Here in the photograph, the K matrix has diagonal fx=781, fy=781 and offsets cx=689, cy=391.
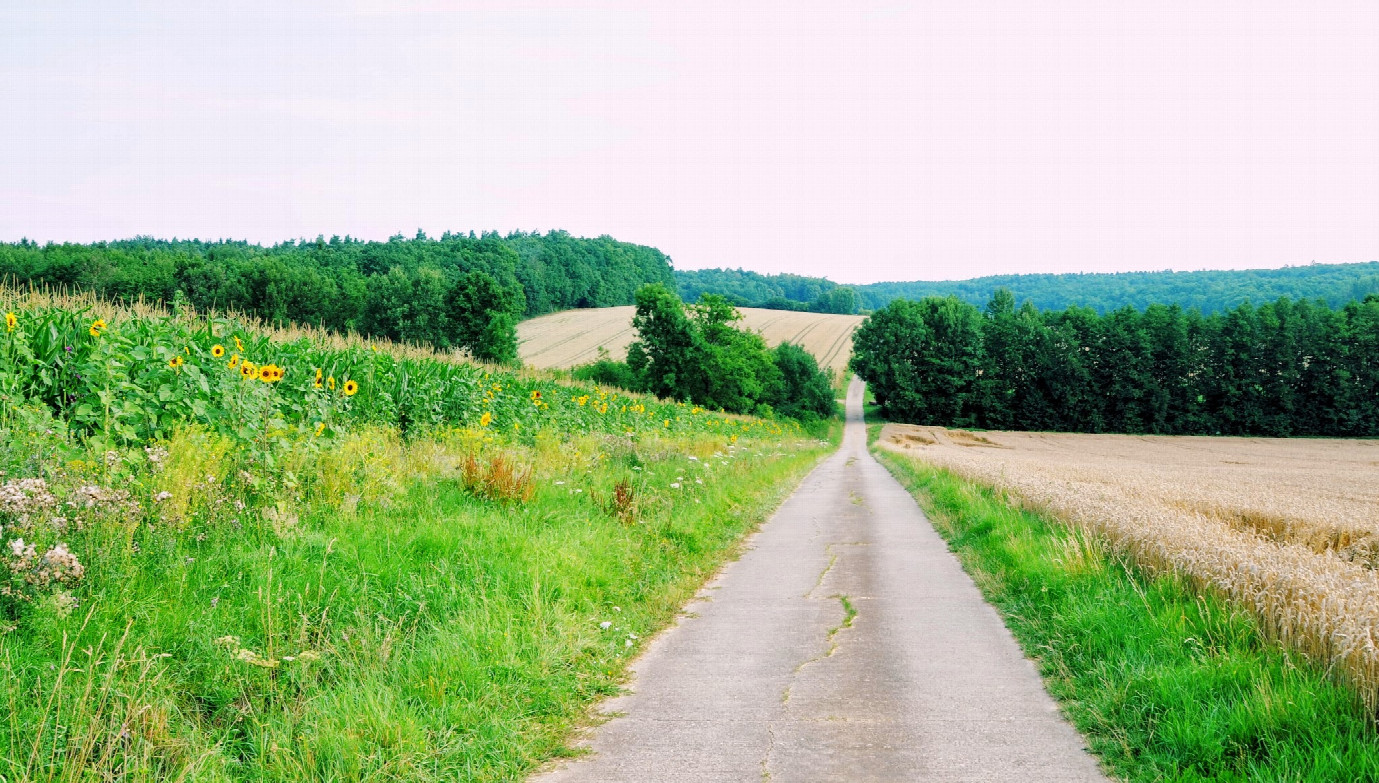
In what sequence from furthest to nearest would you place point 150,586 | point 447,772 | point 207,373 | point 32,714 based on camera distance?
point 207,373 < point 150,586 < point 447,772 < point 32,714

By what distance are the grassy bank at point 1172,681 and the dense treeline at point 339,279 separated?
2298 cm

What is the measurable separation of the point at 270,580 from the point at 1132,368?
71.5 metres

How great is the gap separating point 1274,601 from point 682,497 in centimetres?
754

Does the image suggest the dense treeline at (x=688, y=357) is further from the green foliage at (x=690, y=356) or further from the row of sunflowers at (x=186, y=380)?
the row of sunflowers at (x=186, y=380)

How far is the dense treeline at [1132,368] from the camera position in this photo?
59.4 m

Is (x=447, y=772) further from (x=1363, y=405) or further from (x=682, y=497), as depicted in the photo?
(x=1363, y=405)

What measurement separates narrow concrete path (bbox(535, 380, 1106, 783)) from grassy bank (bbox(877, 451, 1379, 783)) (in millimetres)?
229

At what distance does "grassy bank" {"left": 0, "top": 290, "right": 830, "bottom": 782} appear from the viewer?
3.56 metres

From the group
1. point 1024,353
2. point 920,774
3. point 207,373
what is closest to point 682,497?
point 207,373

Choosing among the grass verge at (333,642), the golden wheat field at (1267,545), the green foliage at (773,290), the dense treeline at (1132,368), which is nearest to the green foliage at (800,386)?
the dense treeline at (1132,368)

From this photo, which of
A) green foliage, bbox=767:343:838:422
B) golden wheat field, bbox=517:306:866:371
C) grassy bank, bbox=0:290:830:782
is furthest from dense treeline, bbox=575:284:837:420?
grassy bank, bbox=0:290:830:782

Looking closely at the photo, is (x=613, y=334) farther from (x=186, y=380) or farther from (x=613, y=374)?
(x=186, y=380)

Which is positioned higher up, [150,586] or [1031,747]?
[150,586]

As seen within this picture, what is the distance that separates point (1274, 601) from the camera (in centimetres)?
475
